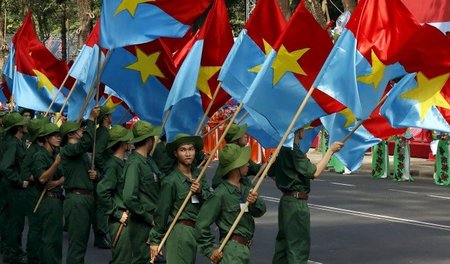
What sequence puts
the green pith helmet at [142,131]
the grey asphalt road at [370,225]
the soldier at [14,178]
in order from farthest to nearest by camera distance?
1. the grey asphalt road at [370,225]
2. the soldier at [14,178]
3. the green pith helmet at [142,131]

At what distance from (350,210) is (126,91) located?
6760 millimetres

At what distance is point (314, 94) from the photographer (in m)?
11.2

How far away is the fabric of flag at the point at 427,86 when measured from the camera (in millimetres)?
11555

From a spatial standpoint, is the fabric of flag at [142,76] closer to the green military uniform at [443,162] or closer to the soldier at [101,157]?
the soldier at [101,157]

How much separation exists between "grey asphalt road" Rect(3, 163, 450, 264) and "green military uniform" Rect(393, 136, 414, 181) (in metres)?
1.36

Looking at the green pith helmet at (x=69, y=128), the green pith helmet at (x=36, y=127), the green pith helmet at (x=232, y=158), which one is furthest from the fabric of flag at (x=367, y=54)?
the green pith helmet at (x=36, y=127)

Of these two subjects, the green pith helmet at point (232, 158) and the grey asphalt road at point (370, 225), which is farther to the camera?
the grey asphalt road at point (370, 225)

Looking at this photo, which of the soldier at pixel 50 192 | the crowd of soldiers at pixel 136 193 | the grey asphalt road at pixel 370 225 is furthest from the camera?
the grey asphalt road at pixel 370 225

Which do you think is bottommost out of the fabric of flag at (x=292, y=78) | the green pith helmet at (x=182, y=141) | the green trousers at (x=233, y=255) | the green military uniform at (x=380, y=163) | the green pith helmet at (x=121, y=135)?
the green military uniform at (x=380, y=163)

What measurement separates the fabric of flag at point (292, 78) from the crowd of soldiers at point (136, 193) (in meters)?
0.40

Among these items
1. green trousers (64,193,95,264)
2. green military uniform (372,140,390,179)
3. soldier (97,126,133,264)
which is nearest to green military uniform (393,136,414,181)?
green military uniform (372,140,390,179)

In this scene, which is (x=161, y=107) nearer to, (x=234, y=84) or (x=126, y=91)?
(x=126, y=91)

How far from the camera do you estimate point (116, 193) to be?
11.4 m

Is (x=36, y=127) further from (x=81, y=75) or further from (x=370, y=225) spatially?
(x=370, y=225)
